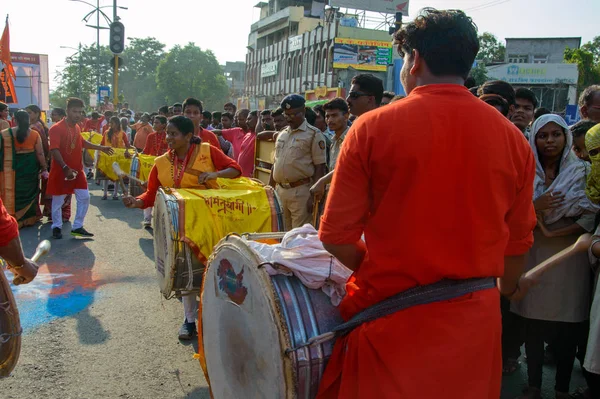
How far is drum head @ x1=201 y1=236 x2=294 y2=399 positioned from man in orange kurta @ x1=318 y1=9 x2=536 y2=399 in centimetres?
44

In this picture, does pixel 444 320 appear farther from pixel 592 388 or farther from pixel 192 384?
pixel 192 384

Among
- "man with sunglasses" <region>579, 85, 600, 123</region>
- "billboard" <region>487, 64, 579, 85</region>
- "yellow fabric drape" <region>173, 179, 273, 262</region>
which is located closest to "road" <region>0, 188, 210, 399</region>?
"yellow fabric drape" <region>173, 179, 273, 262</region>

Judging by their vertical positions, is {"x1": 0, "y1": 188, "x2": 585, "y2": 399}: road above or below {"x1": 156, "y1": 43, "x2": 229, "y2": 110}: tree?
below

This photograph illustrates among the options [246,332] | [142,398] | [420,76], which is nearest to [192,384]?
[142,398]

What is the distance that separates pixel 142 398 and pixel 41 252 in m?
1.27

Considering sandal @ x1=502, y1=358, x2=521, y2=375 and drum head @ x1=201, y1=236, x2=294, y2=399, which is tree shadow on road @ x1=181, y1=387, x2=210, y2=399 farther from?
sandal @ x1=502, y1=358, x2=521, y2=375

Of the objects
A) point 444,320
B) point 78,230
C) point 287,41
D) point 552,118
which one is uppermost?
point 287,41

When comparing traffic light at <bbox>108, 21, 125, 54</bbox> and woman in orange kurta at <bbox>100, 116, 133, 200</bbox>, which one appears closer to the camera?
woman in orange kurta at <bbox>100, 116, 133, 200</bbox>

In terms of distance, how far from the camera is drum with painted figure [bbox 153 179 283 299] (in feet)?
13.7

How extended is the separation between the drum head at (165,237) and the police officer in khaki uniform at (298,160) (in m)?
1.65

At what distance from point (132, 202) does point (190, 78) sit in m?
71.3

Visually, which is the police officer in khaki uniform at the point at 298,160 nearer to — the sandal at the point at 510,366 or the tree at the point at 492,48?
the sandal at the point at 510,366

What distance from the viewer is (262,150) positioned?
324 inches

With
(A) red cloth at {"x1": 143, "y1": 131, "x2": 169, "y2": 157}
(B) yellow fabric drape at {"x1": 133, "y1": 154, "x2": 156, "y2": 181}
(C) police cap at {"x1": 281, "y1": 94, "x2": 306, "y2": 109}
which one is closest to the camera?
(C) police cap at {"x1": 281, "y1": 94, "x2": 306, "y2": 109}
